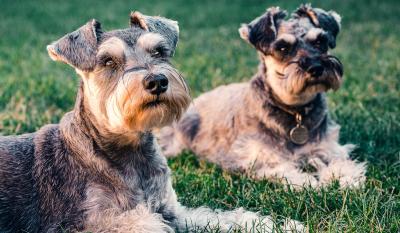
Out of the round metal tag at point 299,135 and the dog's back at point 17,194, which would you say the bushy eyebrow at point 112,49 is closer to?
the dog's back at point 17,194

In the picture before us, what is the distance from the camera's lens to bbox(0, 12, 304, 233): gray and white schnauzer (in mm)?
4797

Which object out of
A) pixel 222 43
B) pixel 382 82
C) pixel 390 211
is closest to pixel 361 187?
pixel 390 211

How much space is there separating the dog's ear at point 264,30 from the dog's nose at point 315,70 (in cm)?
70

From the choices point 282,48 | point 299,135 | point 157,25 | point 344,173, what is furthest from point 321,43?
point 157,25

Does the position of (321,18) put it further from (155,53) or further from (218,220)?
(218,220)

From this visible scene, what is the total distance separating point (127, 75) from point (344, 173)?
2.87 meters

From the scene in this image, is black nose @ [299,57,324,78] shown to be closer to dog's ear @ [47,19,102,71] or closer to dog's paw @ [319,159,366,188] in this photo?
dog's paw @ [319,159,366,188]

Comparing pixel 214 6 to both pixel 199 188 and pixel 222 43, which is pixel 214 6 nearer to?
pixel 222 43

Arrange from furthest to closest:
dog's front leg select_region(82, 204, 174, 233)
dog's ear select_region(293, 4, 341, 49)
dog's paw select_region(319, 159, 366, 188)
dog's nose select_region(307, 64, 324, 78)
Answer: dog's ear select_region(293, 4, 341, 49)
dog's nose select_region(307, 64, 324, 78)
dog's paw select_region(319, 159, 366, 188)
dog's front leg select_region(82, 204, 174, 233)

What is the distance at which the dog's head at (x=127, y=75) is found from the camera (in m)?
4.59

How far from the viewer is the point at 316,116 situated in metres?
7.14

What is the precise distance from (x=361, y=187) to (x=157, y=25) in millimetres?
2359

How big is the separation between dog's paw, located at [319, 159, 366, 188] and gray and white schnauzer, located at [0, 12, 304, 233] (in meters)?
1.20

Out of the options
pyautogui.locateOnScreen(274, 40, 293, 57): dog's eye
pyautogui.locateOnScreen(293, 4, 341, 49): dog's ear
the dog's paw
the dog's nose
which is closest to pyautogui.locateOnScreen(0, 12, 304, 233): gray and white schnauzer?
the dog's paw
